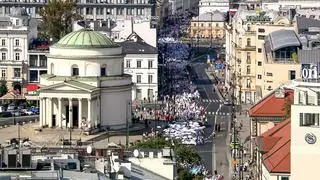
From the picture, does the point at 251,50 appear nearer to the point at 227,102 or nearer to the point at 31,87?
the point at 227,102

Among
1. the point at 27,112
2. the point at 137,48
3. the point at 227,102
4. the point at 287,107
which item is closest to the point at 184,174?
the point at 287,107

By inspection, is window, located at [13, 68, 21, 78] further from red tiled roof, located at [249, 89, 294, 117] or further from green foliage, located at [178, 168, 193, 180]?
green foliage, located at [178, 168, 193, 180]

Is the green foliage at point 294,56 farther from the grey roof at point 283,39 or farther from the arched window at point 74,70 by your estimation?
the arched window at point 74,70

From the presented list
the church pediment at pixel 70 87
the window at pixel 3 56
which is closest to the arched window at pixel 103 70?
the church pediment at pixel 70 87

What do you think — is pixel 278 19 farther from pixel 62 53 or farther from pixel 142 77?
pixel 62 53

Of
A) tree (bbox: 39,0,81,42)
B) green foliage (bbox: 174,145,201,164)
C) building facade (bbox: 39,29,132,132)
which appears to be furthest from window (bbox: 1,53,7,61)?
green foliage (bbox: 174,145,201,164)
